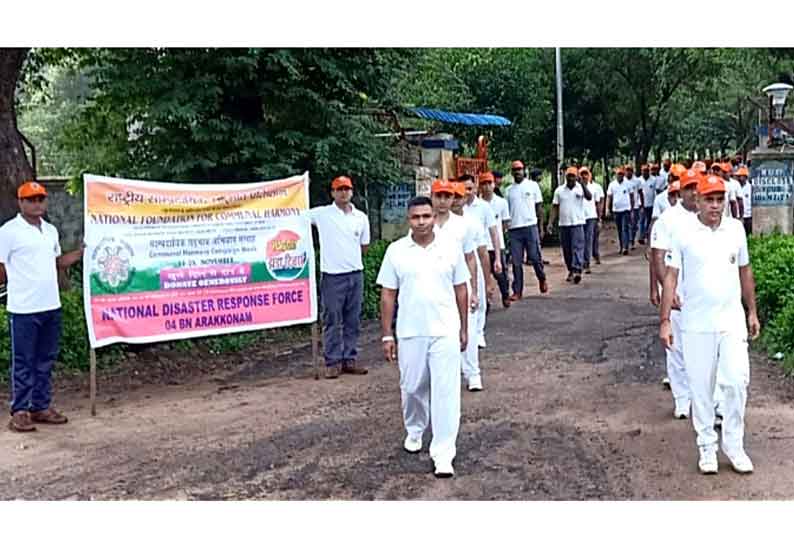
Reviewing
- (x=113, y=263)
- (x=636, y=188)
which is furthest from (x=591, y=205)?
(x=113, y=263)

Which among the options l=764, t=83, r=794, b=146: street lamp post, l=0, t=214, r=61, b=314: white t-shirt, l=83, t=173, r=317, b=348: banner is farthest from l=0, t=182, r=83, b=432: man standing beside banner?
l=764, t=83, r=794, b=146: street lamp post

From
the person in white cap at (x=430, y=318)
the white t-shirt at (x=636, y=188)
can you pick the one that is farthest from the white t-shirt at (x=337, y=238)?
the white t-shirt at (x=636, y=188)

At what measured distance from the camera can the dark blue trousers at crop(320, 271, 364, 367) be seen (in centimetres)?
937

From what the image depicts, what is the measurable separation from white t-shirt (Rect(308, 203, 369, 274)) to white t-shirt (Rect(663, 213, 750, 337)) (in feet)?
12.6

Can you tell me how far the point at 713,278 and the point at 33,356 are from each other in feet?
16.1

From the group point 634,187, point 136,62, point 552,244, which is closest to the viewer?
point 136,62

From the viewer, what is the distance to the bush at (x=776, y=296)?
937 cm

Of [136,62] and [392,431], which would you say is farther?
[136,62]

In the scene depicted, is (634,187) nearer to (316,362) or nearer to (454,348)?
(316,362)

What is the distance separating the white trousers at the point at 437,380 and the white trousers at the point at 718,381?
4.81 feet

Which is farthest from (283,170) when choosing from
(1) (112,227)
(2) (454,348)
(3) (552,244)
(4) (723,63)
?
(4) (723,63)

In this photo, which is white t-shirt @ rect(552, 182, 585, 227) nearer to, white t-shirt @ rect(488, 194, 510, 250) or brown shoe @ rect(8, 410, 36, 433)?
white t-shirt @ rect(488, 194, 510, 250)

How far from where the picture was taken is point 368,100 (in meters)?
13.4

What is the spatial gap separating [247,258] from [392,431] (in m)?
2.57
